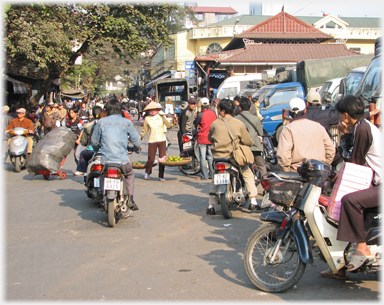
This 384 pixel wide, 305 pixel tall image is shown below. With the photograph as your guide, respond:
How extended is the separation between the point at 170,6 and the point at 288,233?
66.3 ft

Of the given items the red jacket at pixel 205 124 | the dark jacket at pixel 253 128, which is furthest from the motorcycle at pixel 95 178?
the red jacket at pixel 205 124

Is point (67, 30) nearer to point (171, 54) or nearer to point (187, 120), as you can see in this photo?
point (187, 120)

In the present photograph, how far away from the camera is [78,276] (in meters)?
4.59

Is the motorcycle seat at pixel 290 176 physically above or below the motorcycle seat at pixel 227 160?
above

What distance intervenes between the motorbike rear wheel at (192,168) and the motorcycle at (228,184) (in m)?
4.08

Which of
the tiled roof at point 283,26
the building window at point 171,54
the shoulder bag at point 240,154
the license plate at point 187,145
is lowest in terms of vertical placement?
the license plate at point 187,145

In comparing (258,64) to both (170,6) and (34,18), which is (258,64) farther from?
(34,18)

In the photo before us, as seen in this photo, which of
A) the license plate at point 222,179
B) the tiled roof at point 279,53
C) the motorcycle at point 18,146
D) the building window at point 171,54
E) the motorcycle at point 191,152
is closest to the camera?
the license plate at point 222,179

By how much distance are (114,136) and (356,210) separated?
3978mm

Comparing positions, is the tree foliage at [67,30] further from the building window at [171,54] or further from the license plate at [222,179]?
the building window at [171,54]

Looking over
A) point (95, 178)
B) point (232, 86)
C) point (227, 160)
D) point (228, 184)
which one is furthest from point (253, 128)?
point (232, 86)

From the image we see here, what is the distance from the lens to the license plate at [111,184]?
6293 millimetres

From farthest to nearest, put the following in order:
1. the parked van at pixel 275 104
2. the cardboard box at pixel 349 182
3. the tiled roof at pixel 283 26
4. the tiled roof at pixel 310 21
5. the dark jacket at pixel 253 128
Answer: the tiled roof at pixel 310 21
the tiled roof at pixel 283 26
the parked van at pixel 275 104
the dark jacket at pixel 253 128
the cardboard box at pixel 349 182

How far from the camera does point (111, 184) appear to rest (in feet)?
20.7
